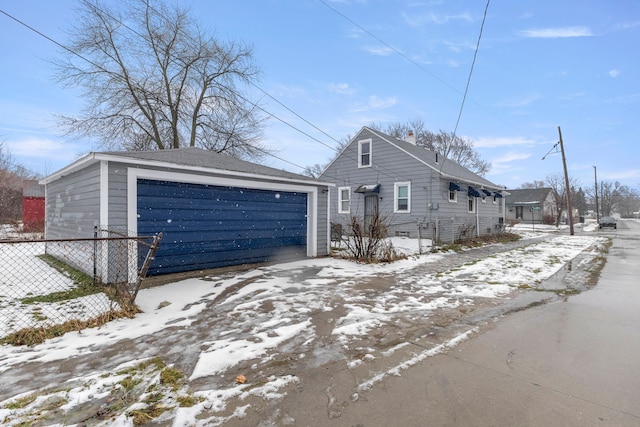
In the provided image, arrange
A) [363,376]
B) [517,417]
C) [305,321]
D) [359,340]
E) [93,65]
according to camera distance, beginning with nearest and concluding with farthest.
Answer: [517,417] < [363,376] < [359,340] < [305,321] < [93,65]

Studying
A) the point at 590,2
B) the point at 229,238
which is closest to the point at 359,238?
the point at 229,238

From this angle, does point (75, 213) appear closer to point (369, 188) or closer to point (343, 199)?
point (369, 188)

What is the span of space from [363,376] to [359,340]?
2.58ft

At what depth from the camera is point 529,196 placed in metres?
40.8

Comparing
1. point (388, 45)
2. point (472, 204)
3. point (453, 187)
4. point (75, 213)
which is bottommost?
point (75, 213)

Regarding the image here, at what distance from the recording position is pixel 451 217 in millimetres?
14383

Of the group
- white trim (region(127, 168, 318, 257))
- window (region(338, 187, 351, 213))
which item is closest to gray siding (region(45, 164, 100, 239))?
white trim (region(127, 168, 318, 257))

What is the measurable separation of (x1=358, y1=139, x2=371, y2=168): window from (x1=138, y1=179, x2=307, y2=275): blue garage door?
8.18 metres

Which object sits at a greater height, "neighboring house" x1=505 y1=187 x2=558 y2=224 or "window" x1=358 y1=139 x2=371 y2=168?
"window" x1=358 y1=139 x2=371 y2=168

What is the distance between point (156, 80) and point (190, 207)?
15.7 meters

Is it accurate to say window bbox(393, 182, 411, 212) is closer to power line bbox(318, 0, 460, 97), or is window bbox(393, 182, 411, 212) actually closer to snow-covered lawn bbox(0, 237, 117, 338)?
power line bbox(318, 0, 460, 97)

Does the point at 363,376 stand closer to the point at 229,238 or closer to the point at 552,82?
the point at 229,238

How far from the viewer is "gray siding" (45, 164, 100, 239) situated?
20.3 ft

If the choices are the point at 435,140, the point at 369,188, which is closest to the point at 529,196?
the point at 435,140
